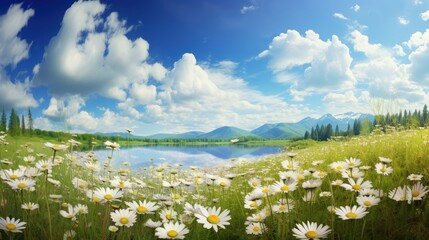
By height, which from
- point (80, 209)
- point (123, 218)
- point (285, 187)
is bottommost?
point (80, 209)

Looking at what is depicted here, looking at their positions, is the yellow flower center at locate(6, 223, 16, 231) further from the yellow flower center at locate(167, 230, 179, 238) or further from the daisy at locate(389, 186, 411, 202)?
the daisy at locate(389, 186, 411, 202)

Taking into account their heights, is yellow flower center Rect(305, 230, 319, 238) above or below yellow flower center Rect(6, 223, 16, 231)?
above

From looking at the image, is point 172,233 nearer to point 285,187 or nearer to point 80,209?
point 285,187

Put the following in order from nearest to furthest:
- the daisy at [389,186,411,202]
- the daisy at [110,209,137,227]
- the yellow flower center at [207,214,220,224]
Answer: the yellow flower center at [207,214,220,224]
the daisy at [110,209,137,227]
the daisy at [389,186,411,202]

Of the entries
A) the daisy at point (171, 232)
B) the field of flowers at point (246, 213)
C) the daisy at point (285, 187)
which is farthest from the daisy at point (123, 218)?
the daisy at point (285, 187)

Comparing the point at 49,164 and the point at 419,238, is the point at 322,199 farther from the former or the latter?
the point at 49,164

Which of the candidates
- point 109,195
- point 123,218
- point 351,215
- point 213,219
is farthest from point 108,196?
point 351,215

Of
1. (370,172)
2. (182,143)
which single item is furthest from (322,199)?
(182,143)

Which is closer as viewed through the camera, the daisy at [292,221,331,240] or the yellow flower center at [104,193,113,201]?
the daisy at [292,221,331,240]

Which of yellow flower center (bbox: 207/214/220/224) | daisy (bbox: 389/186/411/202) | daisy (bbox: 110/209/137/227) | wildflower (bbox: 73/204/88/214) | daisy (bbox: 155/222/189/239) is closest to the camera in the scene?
daisy (bbox: 155/222/189/239)

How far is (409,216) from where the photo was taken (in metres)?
2.89

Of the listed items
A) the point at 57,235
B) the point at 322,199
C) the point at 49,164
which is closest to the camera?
the point at 57,235

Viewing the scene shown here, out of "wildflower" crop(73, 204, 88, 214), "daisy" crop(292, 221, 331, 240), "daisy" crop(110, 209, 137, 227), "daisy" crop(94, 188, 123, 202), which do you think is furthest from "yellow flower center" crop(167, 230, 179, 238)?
"wildflower" crop(73, 204, 88, 214)

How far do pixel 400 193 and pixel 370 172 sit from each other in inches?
99.4
